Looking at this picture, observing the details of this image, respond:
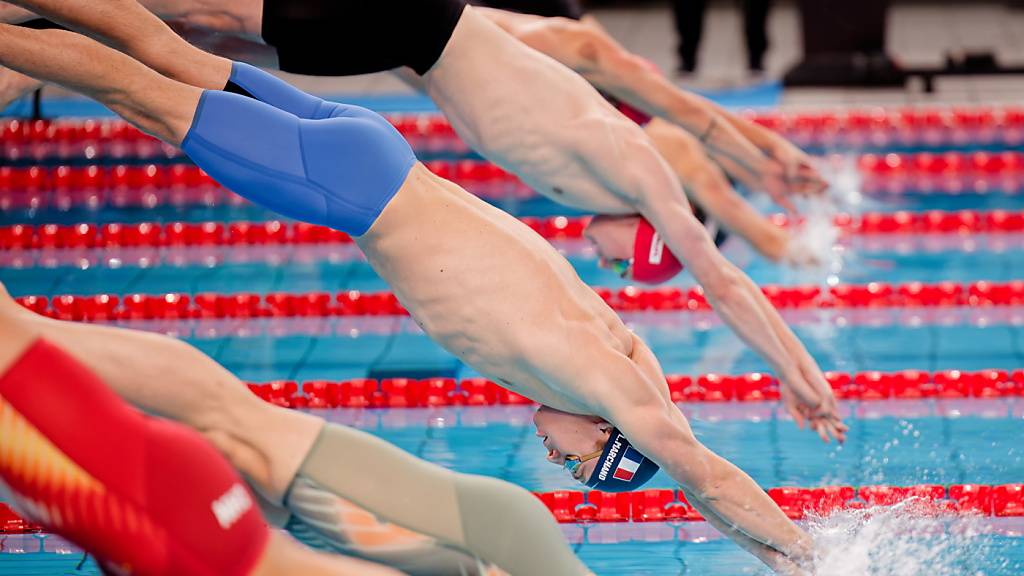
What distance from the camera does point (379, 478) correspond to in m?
2.45

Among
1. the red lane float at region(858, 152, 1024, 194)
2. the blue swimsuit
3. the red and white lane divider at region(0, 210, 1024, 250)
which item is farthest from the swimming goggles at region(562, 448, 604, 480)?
the red lane float at region(858, 152, 1024, 194)

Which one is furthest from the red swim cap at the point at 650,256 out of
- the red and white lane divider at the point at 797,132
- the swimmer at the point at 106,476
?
the red and white lane divider at the point at 797,132

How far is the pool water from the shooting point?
12.6 feet

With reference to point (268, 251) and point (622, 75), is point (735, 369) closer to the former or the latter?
point (622, 75)

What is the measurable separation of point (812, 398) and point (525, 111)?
3.65ft

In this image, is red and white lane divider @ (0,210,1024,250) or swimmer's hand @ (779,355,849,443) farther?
red and white lane divider @ (0,210,1024,250)

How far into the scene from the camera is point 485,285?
319cm

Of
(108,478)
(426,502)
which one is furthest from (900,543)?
(108,478)

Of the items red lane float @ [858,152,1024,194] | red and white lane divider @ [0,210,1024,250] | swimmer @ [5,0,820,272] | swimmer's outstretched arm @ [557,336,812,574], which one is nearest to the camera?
swimmer's outstretched arm @ [557,336,812,574]

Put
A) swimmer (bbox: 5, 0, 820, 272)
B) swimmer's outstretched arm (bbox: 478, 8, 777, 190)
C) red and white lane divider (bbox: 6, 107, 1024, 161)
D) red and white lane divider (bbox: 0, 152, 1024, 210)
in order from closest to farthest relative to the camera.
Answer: swimmer (bbox: 5, 0, 820, 272)
swimmer's outstretched arm (bbox: 478, 8, 777, 190)
red and white lane divider (bbox: 0, 152, 1024, 210)
red and white lane divider (bbox: 6, 107, 1024, 161)

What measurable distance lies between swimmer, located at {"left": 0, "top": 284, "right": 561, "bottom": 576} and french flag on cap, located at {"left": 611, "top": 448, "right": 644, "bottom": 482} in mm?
778

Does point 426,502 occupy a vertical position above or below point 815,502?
above

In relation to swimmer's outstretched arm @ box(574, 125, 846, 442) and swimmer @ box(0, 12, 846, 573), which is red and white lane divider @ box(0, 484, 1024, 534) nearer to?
swimmer's outstretched arm @ box(574, 125, 846, 442)

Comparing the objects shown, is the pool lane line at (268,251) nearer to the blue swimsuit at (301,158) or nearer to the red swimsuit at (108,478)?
the blue swimsuit at (301,158)
